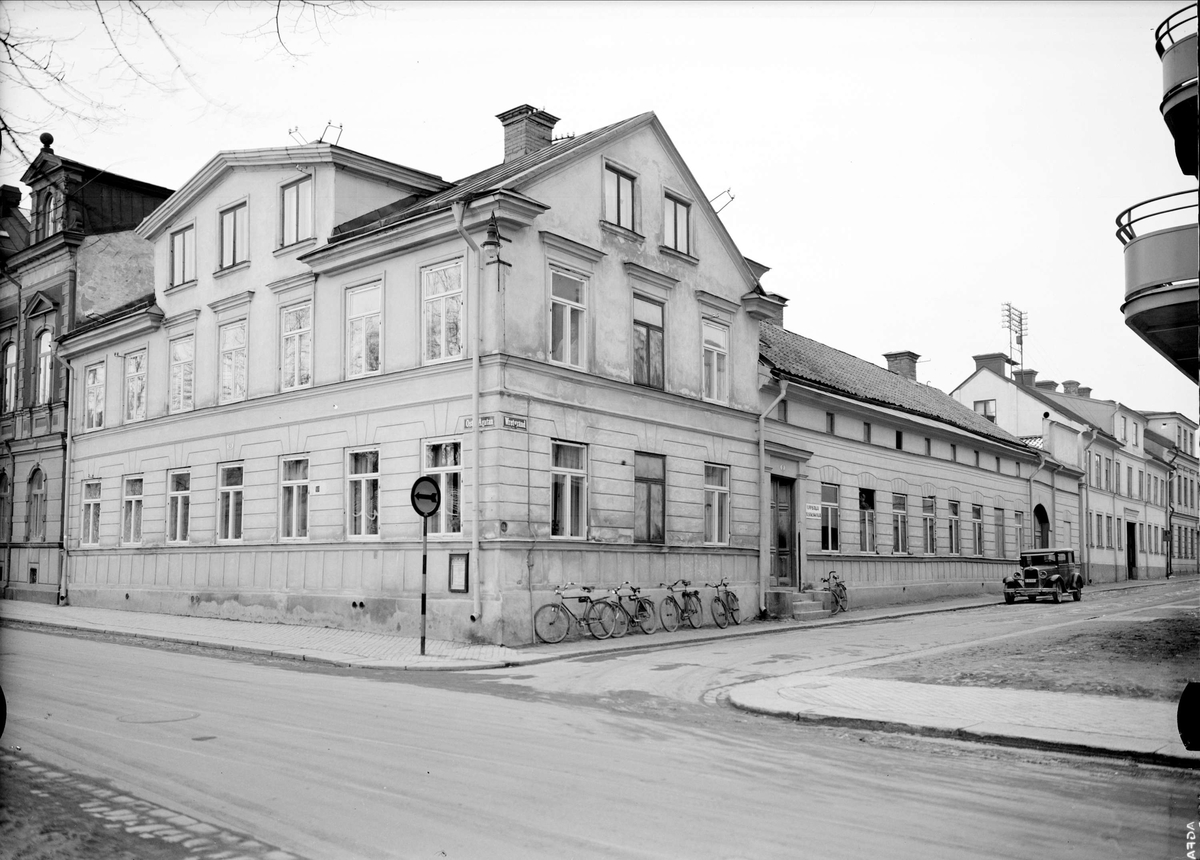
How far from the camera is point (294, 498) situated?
79.9 ft

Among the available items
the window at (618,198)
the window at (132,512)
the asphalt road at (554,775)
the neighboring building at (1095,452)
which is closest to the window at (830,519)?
the window at (618,198)

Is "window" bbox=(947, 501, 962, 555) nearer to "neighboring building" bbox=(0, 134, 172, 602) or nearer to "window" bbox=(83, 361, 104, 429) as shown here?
"window" bbox=(83, 361, 104, 429)

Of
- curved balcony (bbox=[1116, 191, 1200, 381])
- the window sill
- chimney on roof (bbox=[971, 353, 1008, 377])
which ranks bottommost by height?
curved balcony (bbox=[1116, 191, 1200, 381])

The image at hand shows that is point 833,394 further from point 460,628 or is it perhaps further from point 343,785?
point 343,785

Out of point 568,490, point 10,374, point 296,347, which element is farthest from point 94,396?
point 568,490

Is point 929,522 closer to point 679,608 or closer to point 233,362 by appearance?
point 679,608

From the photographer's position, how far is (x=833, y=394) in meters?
31.6

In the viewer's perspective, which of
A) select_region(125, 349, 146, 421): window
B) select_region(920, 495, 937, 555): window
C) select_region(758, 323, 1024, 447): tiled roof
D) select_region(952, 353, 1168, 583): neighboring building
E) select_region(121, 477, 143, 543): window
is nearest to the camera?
select_region(121, 477, 143, 543): window

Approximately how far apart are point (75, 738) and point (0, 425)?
102 ft

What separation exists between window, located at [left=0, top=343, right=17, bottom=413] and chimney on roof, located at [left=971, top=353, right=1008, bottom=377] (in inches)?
1770

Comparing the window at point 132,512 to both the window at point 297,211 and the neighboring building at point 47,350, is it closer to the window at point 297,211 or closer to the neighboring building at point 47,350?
the neighboring building at point 47,350

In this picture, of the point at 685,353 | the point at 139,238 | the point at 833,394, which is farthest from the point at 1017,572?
the point at 139,238

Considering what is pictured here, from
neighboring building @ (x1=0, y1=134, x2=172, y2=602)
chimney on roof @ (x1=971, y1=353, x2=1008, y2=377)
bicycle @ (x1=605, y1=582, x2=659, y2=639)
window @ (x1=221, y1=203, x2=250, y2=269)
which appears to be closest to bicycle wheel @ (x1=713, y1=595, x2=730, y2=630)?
bicycle @ (x1=605, y1=582, x2=659, y2=639)

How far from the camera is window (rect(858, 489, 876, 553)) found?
33.4 metres
